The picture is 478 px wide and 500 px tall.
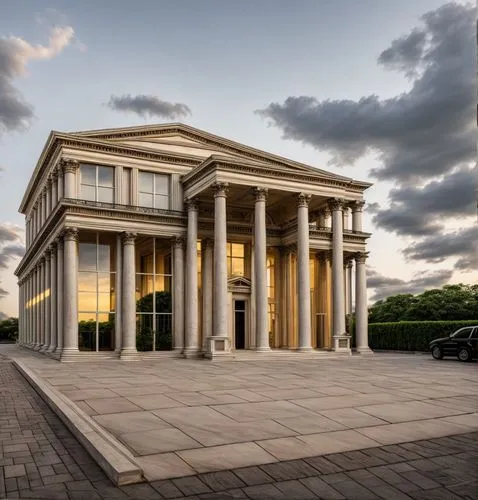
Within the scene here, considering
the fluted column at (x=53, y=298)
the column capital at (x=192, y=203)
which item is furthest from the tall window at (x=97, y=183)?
the fluted column at (x=53, y=298)

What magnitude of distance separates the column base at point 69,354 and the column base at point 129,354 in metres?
2.40

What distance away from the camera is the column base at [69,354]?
99.9 feet

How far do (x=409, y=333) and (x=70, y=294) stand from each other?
29169 mm

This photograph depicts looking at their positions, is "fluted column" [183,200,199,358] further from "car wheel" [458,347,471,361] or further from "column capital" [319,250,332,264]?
"car wheel" [458,347,471,361]

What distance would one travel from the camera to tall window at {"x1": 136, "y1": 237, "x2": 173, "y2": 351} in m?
34.1

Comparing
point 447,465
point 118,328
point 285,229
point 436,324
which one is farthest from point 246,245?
point 447,465

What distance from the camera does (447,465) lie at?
907cm

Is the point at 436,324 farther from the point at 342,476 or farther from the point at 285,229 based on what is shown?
the point at 342,476

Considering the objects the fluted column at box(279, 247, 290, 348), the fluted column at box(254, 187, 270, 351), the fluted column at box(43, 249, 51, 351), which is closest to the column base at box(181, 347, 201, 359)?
the fluted column at box(254, 187, 270, 351)

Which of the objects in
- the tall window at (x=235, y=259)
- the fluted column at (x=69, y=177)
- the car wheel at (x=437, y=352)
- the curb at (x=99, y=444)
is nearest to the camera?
the curb at (x=99, y=444)

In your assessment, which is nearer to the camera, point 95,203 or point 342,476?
point 342,476

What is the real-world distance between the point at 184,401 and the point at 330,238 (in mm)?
26438

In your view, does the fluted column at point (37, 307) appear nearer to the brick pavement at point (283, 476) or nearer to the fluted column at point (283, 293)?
the fluted column at point (283, 293)

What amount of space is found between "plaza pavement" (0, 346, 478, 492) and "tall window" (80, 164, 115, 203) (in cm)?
1400
